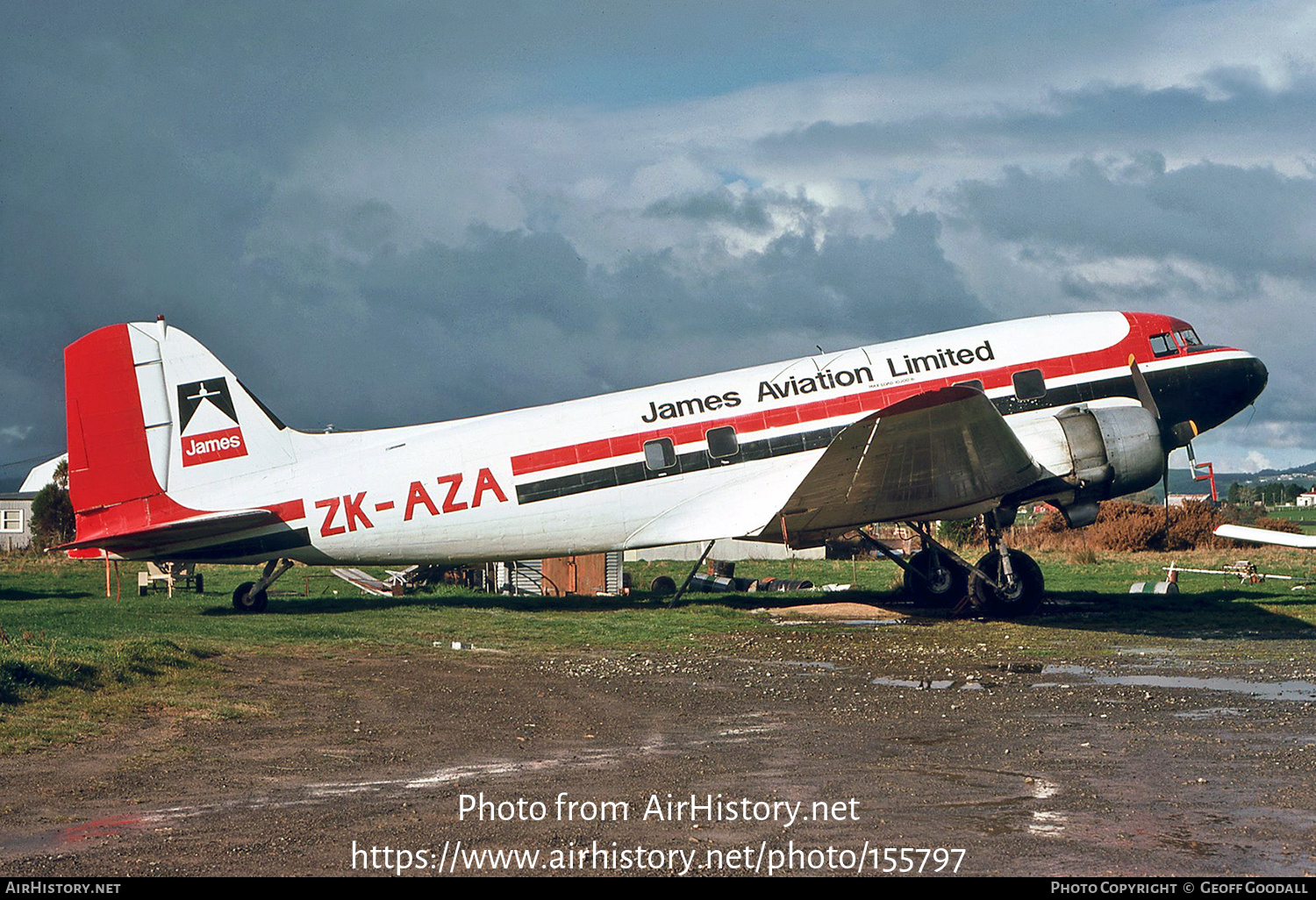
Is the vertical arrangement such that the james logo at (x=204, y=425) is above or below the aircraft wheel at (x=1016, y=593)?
above

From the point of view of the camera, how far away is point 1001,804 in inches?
284

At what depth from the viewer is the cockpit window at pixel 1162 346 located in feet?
67.3

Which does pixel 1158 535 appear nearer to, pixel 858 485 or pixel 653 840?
pixel 858 485

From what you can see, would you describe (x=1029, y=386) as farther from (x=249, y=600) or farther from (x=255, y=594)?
(x=249, y=600)

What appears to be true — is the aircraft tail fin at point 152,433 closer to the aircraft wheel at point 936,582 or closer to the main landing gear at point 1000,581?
the main landing gear at point 1000,581

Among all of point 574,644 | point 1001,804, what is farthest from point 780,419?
point 1001,804

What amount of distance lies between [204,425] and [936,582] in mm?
14457

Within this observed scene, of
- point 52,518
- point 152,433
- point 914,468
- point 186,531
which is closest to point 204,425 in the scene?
point 152,433

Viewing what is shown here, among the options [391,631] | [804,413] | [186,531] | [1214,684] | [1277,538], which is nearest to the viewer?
[1214,684]

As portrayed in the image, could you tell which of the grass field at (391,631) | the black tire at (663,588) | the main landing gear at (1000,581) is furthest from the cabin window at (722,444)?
the black tire at (663,588)

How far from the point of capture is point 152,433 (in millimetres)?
20234

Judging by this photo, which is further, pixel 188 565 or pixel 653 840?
pixel 188 565

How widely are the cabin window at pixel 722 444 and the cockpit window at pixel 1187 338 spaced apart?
8.47 m

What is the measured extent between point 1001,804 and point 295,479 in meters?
15.8
